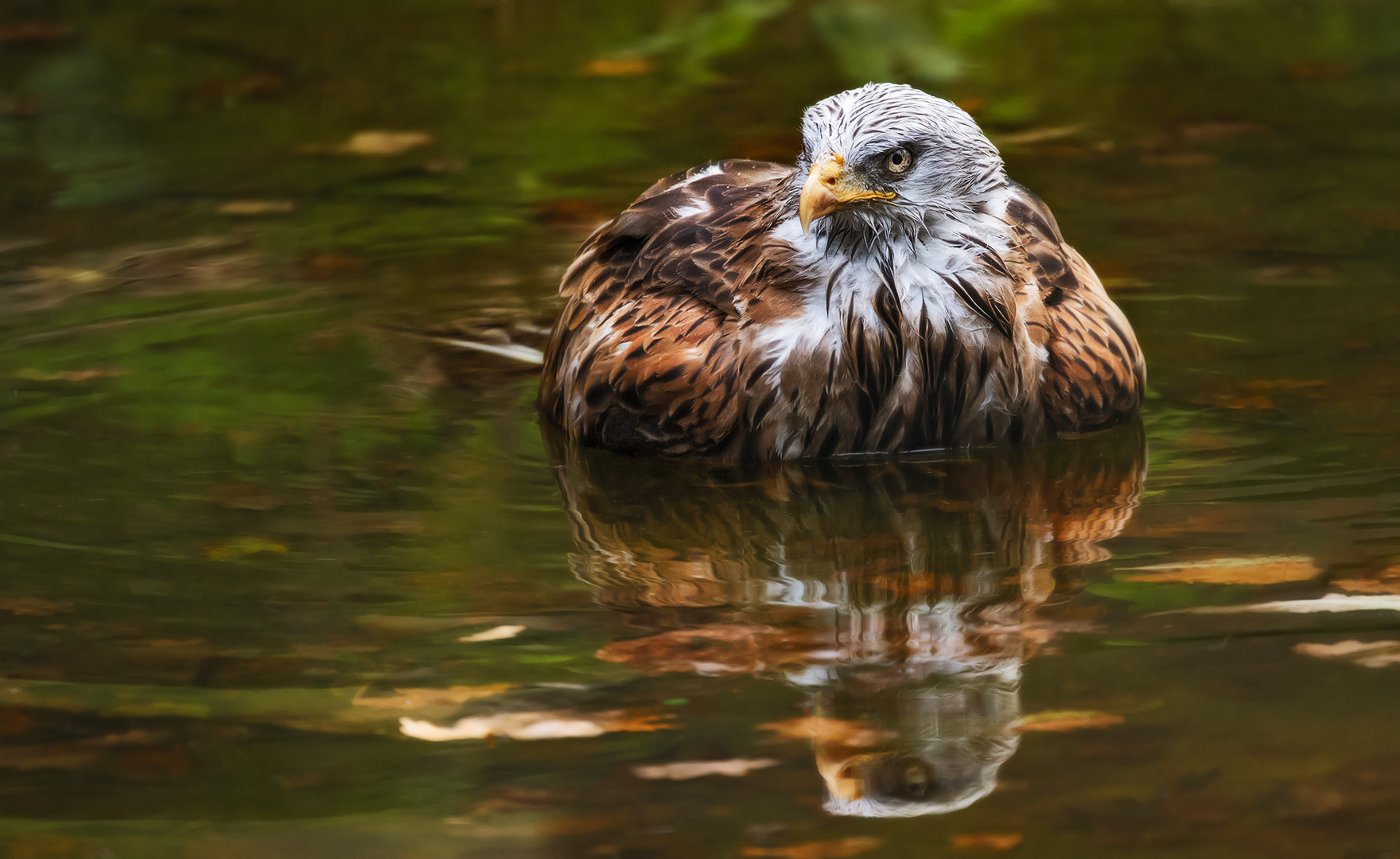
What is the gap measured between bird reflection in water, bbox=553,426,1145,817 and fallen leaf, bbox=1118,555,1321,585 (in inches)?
9.4

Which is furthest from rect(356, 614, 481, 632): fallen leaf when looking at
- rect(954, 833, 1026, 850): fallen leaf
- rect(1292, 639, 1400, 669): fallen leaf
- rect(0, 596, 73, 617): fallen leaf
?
rect(1292, 639, 1400, 669): fallen leaf

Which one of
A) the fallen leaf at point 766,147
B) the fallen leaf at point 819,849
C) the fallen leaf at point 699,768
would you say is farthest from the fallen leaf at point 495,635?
the fallen leaf at point 766,147

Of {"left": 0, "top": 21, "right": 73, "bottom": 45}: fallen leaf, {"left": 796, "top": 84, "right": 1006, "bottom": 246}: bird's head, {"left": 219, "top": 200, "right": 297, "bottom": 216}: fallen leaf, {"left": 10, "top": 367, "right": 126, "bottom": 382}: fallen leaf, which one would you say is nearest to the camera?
{"left": 796, "top": 84, "right": 1006, "bottom": 246}: bird's head

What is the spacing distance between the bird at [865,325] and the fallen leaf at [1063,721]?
6.16 ft

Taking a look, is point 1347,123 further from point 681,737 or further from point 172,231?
point 681,737

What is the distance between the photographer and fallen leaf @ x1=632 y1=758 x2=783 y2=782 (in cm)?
424

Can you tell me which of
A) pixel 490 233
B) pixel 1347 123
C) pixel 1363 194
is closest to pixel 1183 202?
pixel 1363 194

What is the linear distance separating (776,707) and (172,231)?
5.83 meters

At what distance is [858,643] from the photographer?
490 cm

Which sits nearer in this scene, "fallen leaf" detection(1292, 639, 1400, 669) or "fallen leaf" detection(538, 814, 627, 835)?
"fallen leaf" detection(538, 814, 627, 835)

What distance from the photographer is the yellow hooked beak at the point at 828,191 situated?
5.64 metres

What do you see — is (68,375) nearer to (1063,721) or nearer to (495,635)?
(495,635)

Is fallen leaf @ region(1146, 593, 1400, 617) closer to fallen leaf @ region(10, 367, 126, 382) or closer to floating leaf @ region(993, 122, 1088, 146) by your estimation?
fallen leaf @ region(10, 367, 126, 382)

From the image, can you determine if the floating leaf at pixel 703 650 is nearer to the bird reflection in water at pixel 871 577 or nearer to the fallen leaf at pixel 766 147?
the bird reflection in water at pixel 871 577
